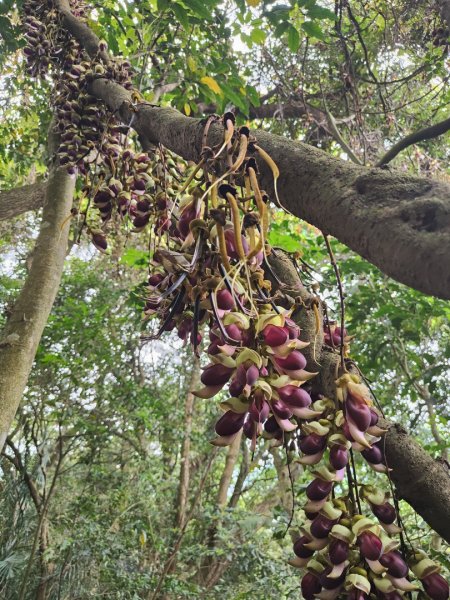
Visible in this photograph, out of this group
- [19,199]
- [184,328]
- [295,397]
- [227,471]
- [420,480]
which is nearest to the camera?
[295,397]

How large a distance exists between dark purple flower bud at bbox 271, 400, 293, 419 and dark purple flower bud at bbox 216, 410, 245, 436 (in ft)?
0.14

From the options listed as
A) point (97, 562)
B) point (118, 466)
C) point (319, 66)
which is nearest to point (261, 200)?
point (97, 562)

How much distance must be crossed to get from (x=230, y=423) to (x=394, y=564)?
0.29 meters

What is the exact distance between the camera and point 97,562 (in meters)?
3.44

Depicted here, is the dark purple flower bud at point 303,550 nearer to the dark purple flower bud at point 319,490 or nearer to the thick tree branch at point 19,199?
the dark purple flower bud at point 319,490

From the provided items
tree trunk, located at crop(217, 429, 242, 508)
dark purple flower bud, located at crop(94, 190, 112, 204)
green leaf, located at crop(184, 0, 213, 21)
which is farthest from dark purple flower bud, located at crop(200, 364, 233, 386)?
tree trunk, located at crop(217, 429, 242, 508)

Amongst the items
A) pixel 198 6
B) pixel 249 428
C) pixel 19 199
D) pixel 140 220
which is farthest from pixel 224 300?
pixel 19 199

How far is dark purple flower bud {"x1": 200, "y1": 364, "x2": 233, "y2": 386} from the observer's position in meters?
0.58

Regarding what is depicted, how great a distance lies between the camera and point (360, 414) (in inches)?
24.8

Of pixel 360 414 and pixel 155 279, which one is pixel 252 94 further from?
pixel 360 414

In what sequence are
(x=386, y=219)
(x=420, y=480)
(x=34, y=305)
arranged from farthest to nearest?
(x=34, y=305)
(x=420, y=480)
(x=386, y=219)

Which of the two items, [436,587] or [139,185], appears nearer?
[436,587]

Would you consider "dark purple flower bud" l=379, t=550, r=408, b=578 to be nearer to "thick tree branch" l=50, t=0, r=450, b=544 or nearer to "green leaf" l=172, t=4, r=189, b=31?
"thick tree branch" l=50, t=0, r=450, b=544

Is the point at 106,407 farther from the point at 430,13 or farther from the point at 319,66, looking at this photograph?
the point at 430,13
